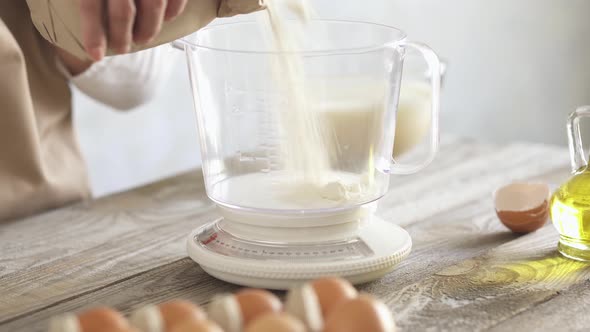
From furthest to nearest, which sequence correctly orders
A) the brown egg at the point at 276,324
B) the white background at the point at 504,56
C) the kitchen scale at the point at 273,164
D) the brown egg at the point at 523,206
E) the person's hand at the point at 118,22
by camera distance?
1. the white background at the point at 504,56
2. the brown egg at the point at 523,206
3. the kitchen scale at the point at 273,164
4. the person's hand at the point at 118,22
5. the brown egg at the point at 276,324

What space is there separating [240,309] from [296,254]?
18 cm

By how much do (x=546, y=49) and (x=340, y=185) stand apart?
5.88 feet

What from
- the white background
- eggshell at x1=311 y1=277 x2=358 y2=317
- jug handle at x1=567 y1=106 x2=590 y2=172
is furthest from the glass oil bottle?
the white background

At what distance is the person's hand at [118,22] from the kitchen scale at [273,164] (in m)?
0.09

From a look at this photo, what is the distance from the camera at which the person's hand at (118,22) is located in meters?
0.68

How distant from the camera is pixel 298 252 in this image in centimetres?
→ 80

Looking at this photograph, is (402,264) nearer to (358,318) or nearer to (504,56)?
(358,318)

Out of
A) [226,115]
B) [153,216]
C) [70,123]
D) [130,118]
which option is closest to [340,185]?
[226,115]

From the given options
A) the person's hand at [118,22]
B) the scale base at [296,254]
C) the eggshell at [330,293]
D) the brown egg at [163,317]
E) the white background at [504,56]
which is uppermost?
the person's hand at [118,22]

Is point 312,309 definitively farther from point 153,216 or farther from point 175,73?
point 175,73

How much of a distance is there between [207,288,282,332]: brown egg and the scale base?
0.15 meters

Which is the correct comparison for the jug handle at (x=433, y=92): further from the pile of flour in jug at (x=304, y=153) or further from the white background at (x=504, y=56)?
the white background at (x=504, y=56)

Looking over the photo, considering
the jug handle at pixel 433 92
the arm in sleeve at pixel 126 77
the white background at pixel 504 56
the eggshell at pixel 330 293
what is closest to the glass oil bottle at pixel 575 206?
the jug handle at pixel 433 92

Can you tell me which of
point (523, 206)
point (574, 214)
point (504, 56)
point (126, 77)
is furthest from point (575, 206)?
point (504, 56)
